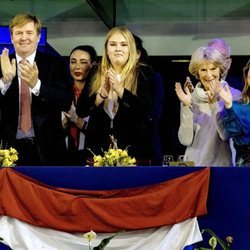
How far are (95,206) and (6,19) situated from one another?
16.8ft

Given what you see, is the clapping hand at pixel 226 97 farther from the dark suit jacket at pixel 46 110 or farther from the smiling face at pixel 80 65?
the smiling face at pixel 80 65

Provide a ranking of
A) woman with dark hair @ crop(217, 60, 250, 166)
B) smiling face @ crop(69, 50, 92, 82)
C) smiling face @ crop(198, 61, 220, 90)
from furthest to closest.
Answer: smiling face @ crop(69, 50, 92, 82)
smiling face @ crop(198, 61, 220, 90)
woman with dark hair @ crop(217, 60, 250, 166)

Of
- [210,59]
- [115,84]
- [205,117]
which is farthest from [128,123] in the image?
[210,59]

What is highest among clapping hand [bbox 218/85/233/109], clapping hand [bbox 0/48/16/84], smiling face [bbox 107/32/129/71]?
smiling face [bbox 107/32/129/71]

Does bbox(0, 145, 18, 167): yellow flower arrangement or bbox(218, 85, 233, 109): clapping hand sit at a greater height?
bbox(218, 85, 233, 109): clapping hand

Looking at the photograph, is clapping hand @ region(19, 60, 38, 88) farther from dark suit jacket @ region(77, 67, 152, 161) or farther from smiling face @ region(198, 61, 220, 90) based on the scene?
smiling face @ region(198, 61, 220, 90)

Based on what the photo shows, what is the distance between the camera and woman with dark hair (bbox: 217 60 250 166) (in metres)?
6.12

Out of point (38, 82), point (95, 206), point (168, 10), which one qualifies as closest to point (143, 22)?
point (168, 10)

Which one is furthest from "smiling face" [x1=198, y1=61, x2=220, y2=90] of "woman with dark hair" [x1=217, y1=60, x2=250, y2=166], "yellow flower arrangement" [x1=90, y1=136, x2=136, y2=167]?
"yellow flower arrangement" [x1=90, y1=136, x2=136, y2=167]

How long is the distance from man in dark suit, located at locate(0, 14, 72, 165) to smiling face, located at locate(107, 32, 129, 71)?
412 millimetres

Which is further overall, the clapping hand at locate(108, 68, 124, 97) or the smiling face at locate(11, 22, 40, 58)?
the smiling face at locate(11, 22, 40, 58)

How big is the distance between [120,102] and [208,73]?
87 centimetres

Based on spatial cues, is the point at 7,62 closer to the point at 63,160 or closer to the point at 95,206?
the point at 63,160

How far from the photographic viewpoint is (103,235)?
18.1 ft
